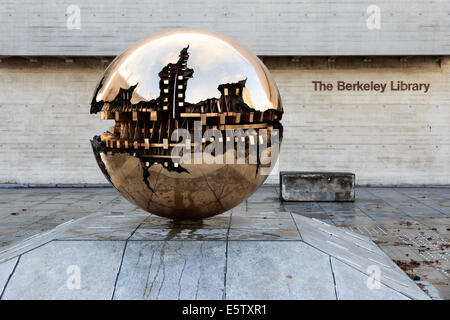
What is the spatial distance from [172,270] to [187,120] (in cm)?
139

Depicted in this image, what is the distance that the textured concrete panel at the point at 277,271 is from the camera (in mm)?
3561

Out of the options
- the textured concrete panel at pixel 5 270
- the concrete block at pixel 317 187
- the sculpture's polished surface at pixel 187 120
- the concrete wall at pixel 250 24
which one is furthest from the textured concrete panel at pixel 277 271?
the concrete wall at pixel 250 24

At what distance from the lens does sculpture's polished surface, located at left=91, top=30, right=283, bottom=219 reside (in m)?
3.68

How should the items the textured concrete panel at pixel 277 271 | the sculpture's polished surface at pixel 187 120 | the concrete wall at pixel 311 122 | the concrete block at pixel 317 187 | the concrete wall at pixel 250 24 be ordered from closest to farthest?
1. the textured concrete panel at pixel 277 271
2. the sculpture's polished surface at pixel 187 120
3. the concrete block at pixel 317 187
4. the concrete wall at pixel 250 24
5. the concrete wall at pixel 311 122

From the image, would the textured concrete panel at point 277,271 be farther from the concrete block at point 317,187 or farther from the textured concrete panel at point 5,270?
the concrete block at point 317,187

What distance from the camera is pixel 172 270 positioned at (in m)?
3.75

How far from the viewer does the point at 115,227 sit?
4.71m

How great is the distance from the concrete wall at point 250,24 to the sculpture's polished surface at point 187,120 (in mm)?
8844

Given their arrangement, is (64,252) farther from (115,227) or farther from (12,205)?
(12,205)

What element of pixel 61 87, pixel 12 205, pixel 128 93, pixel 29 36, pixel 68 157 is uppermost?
pixel 29 36
